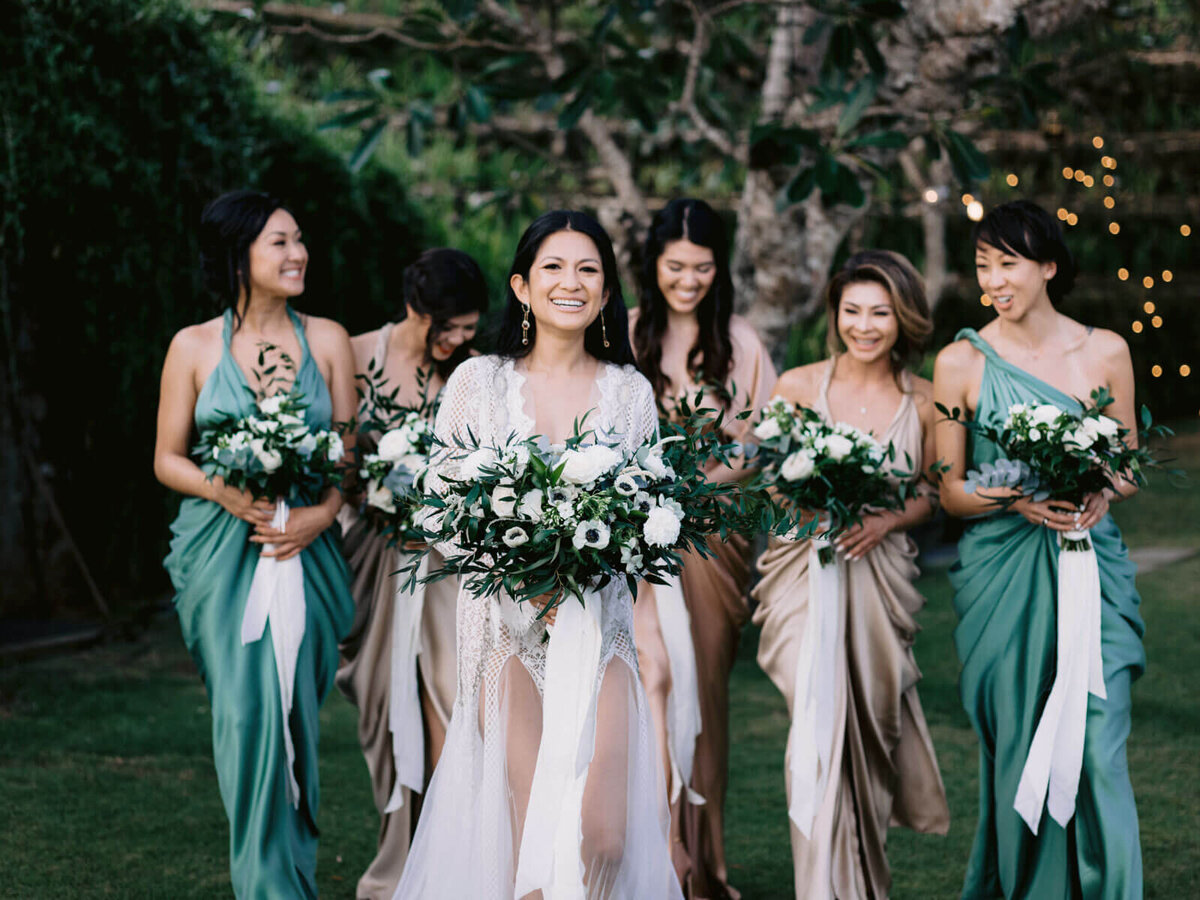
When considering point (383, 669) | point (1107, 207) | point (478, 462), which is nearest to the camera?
point (478, 462)

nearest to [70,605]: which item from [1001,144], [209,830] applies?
[209,830]

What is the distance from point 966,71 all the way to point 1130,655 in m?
4.05

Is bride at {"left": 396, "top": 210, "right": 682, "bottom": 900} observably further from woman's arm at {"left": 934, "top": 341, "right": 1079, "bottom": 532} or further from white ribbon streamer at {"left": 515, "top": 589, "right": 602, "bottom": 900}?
woman's arm at {"left": 934, "top": 341, "right": 1079, "bottom": 532}

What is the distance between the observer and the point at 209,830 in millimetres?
5426

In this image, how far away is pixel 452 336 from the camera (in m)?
5.23

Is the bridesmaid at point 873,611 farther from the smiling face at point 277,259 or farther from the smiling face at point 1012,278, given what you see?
the smiling face at point 277,259

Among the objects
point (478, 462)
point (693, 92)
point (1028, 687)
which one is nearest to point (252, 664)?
point (478, 462)

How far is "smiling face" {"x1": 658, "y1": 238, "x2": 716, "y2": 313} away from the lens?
5.15m

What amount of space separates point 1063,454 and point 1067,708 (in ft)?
2.62

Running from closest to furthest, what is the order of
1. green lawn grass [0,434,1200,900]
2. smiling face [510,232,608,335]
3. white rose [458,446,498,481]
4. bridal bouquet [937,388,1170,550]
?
white rose [458,446,498,481] < smiling face [510,232,608,335] < bridal bouquet [937,388,1170,550] < green lawn grass [0,434,1200,900]

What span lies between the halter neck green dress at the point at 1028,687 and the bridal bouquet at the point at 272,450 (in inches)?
84.9

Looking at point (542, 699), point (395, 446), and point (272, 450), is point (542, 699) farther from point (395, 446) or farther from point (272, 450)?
point (395, 446)

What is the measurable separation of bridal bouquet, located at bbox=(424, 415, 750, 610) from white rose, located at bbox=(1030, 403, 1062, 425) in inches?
53.6

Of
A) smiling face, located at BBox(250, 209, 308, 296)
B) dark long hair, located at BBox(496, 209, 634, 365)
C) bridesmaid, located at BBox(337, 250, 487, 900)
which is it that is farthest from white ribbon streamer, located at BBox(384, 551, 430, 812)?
dark long hair, located at BBox(496, 209, 634, 365)
